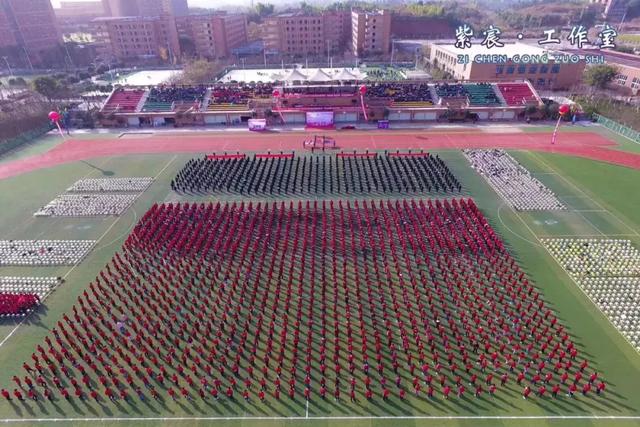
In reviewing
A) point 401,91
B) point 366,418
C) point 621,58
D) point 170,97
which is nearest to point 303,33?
point 401,91

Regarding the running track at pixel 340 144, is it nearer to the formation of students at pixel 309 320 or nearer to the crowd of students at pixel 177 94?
the crowd of students at pixel 177 94

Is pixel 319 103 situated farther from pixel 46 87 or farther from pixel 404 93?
pixel 46 87

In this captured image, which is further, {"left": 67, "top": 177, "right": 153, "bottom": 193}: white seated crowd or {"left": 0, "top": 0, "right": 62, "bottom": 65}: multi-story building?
{"left": 0, "top": 0, "right": 62, "bottom": 65}: multi-story building

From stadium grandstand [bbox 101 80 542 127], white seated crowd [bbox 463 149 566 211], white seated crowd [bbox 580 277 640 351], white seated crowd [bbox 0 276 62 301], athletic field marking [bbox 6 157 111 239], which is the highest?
stadium grandstand [bbox 101 80 542 127]

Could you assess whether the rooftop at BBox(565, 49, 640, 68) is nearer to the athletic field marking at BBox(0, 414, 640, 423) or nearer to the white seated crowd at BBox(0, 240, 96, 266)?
the athletic field marking at BBox(0, 414, 640, 423)

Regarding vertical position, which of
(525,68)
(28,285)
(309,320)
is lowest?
(28,285)

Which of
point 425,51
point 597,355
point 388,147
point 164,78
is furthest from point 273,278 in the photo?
point 425,51

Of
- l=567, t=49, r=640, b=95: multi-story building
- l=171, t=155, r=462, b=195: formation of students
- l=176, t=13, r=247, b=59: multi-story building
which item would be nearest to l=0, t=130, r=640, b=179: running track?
l=171, t=155, r=462, b=195: formation of students
